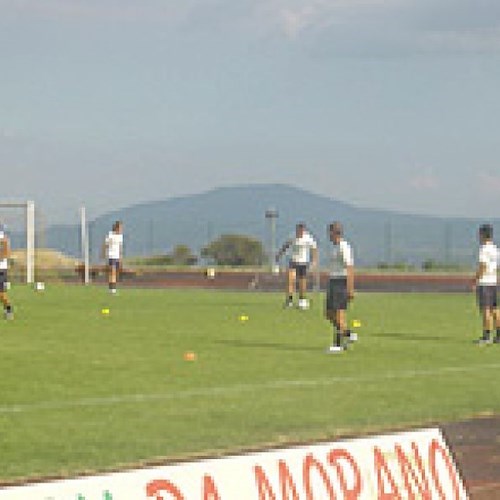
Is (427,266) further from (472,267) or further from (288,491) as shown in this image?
(288,491)

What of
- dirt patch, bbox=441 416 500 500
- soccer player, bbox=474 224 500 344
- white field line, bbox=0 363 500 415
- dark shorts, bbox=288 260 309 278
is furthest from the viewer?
dark shorts, bbox=288 260 309 278

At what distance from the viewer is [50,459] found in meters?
11.3

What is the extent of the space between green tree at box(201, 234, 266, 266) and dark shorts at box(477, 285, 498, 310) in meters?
54.8

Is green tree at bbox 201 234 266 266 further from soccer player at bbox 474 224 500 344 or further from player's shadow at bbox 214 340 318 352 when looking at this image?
soccer player at bbox 474 224 500 344

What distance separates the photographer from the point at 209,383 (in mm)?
16891

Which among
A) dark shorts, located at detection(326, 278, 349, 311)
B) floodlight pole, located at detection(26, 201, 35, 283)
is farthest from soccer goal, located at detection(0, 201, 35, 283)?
dark shorts, located at detection(326, 278, 349, 311)

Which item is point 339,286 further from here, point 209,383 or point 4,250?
point 4,250

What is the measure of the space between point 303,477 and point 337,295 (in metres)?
15.0

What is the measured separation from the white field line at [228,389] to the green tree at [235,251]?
59.4 m

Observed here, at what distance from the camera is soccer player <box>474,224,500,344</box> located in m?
22.6

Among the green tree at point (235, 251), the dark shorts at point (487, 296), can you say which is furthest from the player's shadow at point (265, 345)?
the green tree at point (235, 251)

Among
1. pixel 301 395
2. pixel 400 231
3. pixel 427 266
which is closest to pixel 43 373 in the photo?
pixel 301 395

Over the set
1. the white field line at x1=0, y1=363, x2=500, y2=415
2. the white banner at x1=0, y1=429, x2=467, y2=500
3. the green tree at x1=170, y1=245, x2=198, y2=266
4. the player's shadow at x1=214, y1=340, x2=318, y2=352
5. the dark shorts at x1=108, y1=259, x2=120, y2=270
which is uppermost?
the green tree at x1=170, y1=245, x2=198, y2=266

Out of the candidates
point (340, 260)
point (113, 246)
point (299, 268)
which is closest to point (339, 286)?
point (340, 260)
